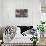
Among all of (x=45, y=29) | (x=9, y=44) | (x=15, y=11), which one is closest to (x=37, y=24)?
(x=45, y=29)

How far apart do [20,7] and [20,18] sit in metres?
0.40

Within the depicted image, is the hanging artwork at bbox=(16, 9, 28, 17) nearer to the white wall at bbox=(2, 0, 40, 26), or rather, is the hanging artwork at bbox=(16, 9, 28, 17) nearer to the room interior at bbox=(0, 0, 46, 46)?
the room interior at bbox=(0, 0, 46, 46)

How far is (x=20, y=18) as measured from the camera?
445 centimetres

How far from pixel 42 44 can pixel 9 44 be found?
1.17 m

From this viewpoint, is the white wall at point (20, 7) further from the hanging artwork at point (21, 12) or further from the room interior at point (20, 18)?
the hanging artwork at point (21, 12)

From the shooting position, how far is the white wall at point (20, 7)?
443cm

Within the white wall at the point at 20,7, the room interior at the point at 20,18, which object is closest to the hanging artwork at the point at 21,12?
the room interior at the point at 20,18

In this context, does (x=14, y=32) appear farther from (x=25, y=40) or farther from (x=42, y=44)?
(x=42, y=44)

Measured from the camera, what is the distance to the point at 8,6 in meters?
4.46

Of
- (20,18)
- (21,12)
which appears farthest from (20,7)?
(20,18)

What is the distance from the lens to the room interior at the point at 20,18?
4.38 m

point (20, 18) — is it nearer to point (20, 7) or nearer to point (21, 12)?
point (21, 12)

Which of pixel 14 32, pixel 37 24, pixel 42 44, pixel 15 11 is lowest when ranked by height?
pixel 42 44

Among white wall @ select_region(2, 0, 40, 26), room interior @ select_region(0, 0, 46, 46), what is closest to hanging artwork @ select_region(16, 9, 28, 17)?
room interior @ select_region(0, 0, 46, 46)
